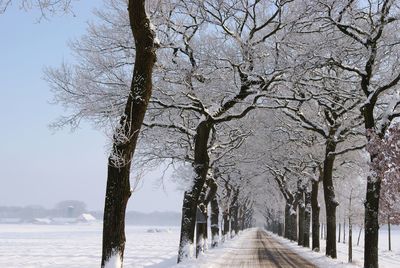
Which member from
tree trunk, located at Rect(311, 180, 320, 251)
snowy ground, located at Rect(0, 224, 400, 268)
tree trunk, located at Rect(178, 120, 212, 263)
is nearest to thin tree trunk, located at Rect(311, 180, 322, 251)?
tree trunk, located at Rect(311, 180, 320, 251)

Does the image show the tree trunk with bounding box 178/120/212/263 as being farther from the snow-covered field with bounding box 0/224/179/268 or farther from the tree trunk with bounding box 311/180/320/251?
the tree trunk with bounding box 311/180/320/251

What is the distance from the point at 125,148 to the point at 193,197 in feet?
39.7

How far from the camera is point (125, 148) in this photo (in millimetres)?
9898

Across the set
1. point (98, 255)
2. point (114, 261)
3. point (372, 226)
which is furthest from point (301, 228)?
point (114, 261)

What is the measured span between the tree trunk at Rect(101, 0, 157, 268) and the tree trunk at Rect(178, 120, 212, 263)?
11683mm

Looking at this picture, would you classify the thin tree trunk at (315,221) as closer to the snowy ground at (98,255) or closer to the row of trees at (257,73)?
the snowy ground at (98,255)

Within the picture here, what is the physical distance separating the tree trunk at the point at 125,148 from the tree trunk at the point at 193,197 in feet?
38.3

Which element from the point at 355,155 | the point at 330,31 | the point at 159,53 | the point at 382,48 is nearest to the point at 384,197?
the point at 382,48

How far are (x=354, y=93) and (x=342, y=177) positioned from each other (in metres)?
17.7

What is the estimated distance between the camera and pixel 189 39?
19828 mm

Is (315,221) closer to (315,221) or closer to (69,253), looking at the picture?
(315,221)

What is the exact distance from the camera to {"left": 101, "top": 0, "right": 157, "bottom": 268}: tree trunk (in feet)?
31.8

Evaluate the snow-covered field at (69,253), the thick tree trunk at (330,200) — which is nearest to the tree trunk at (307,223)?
the snow-covered field at (69,253)

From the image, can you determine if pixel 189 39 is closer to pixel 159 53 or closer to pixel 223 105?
pixel 159 53
